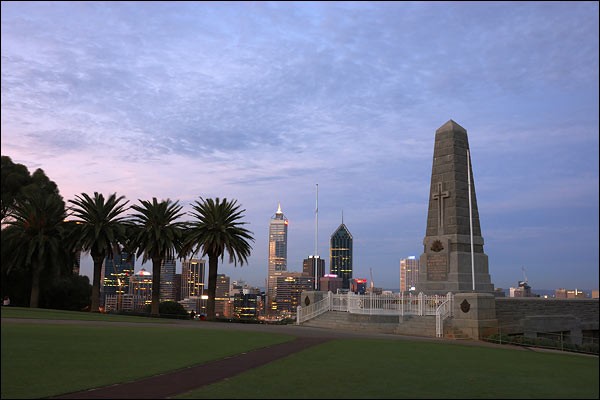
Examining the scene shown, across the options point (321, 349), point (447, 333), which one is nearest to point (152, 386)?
point (321, 349)

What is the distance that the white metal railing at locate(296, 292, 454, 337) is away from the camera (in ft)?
89.6

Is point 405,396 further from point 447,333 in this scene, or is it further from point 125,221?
point 125,221

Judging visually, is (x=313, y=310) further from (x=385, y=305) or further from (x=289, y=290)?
(x=289, y=290)

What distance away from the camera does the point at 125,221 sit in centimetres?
3984

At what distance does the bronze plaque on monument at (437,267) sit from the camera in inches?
1400

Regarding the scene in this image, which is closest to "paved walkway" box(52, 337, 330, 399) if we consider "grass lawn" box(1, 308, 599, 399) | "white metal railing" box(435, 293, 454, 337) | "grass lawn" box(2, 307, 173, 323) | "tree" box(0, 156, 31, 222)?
"grass lawn" box(1, 308, 599, 399)

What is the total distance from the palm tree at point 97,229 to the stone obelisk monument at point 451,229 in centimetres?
2225

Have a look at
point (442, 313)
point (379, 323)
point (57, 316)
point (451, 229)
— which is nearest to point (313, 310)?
point (379, 323)

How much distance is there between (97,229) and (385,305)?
21089 millimetres

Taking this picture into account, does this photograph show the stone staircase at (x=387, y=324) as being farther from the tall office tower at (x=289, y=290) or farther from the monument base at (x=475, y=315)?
the tall office tower at (x=289, y=290)

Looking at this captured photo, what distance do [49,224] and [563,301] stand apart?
36.2 meters

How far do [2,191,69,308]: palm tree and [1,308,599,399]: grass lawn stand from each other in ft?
68.2

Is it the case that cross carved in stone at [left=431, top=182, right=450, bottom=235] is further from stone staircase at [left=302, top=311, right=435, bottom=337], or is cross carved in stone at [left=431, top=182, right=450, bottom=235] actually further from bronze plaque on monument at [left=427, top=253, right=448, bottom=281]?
stone staircase at [left=302, top=311, right=435, bottom=337]

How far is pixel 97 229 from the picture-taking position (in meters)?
37.8
